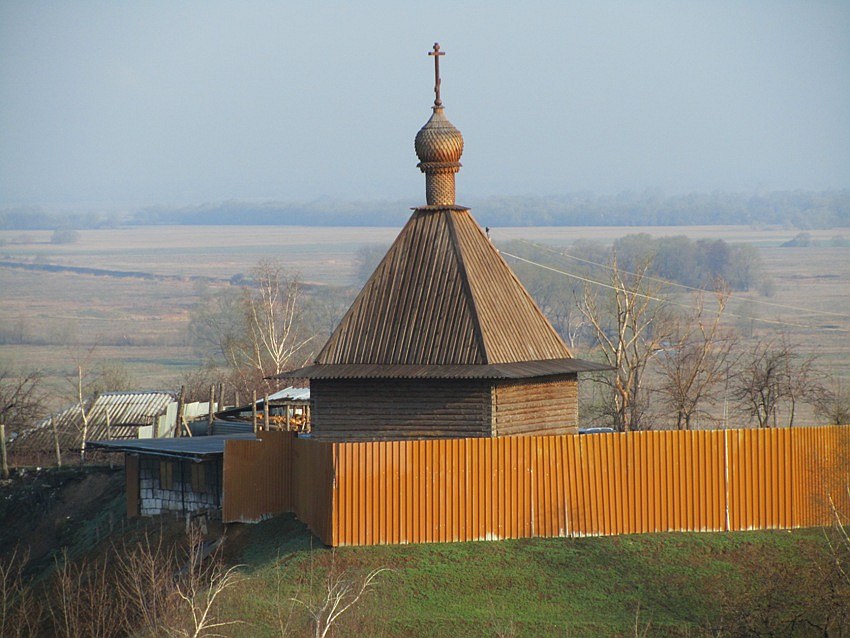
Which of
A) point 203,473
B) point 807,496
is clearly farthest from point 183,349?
point 807,496

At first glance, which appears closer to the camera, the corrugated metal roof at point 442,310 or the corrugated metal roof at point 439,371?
the corrugated metal roof at point 439,371

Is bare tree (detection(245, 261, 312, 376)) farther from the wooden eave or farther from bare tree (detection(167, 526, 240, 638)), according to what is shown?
bare tree (detection(167, 526, 240, 638))

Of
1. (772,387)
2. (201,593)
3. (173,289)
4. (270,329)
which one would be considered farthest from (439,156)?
(173,289)

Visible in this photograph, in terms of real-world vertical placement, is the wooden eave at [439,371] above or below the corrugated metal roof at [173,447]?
above

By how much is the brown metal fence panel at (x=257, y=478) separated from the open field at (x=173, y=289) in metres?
50.9

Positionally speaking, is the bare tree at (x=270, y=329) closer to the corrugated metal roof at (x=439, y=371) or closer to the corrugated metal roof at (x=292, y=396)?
the corrugated metal roof at (x=292, y=396)

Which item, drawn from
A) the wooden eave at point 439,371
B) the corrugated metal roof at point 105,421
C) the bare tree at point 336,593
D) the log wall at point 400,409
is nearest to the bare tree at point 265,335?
the corrugated metal roof at point 105,421

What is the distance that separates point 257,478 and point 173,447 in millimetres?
3750

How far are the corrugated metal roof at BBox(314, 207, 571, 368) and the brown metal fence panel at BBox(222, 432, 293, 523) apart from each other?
171 centimetres

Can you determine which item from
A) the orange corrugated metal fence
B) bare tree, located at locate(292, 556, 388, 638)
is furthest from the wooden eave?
bare tree, located at locate(292, 556, 388, 638)

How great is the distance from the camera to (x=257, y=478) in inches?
880

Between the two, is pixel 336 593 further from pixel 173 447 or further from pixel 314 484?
pixel 173 447

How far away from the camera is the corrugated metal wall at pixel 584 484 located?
1947cm

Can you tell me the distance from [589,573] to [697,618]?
192 cm
